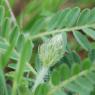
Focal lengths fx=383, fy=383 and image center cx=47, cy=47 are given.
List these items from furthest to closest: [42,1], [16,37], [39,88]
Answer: [42,1] < [16,37] < [39,88]

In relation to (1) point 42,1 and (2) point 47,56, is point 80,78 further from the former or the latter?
(1) point 42,1

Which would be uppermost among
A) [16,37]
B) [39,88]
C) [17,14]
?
[17,14]

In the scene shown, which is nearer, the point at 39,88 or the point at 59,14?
the point at 39,88

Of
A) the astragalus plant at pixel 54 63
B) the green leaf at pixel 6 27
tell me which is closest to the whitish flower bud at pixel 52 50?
the astragalus plant at pixel 54 63

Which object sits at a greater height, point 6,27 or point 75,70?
point 6,27

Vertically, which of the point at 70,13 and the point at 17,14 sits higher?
the point at 17,14

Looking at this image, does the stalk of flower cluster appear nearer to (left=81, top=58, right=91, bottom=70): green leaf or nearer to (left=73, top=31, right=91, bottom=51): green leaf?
(left=81, top=58, right=91, bottom=70): green leaf

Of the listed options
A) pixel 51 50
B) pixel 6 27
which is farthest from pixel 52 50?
pixel 6 27

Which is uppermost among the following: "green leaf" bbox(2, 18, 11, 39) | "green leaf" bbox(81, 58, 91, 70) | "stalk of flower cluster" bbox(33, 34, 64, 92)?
"green leaf" bbox(2, 18, 11, 39)

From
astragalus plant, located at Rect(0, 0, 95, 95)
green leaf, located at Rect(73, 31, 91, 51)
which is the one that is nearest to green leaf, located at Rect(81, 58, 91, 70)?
astragalus plant, located at Rect(0, 0, 95, 95)

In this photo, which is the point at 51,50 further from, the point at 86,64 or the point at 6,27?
the point at 6,27

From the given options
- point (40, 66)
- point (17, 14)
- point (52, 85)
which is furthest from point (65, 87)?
point (17, 14)
